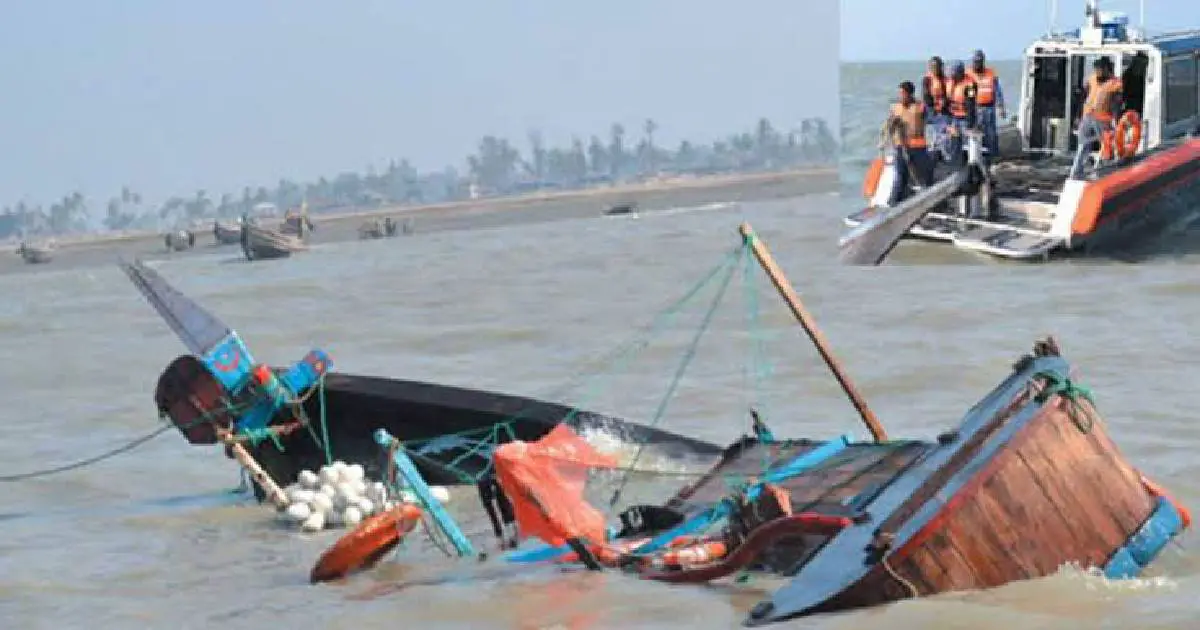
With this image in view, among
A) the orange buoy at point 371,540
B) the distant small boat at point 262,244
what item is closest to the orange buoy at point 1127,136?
the orange buoy at point 371,540

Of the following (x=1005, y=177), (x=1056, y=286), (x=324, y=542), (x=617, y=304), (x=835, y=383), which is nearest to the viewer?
(x=324, y=542)

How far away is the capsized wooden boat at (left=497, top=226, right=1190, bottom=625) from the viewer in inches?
298

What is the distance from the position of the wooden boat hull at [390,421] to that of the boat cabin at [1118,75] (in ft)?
25.0

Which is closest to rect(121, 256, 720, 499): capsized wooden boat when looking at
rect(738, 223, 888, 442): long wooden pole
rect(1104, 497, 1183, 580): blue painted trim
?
rect(738, 223, 888, 442): long wooden pole

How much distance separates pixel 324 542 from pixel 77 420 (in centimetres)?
724

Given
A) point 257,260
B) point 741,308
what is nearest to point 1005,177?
point 741,308

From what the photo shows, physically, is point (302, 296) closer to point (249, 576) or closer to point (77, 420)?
point (77, 420)

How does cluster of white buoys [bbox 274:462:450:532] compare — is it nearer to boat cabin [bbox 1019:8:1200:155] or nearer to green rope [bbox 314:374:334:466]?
green rope [bbox 314:374:334:466]

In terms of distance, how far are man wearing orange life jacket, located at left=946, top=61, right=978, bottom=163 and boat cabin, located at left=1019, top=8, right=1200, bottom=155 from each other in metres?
1.03

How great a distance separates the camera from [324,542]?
36.7ft

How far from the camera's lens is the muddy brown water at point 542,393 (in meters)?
8.82

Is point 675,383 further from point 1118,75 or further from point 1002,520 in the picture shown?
point 1002,520

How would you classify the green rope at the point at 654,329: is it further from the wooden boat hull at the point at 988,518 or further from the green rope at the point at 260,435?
the wooden boat hull at the point at 988,518

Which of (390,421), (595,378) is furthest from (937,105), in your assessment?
(390,421)
